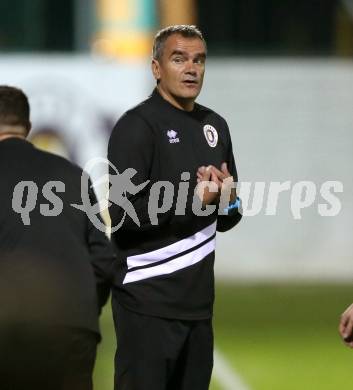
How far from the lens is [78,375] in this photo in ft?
15.0

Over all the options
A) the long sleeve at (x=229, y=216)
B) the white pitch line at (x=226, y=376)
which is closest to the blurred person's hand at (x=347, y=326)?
the long sleeve at (x=229, y=216)

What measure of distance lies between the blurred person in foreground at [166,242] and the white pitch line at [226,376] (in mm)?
2396

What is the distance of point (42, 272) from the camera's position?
14.6 ft

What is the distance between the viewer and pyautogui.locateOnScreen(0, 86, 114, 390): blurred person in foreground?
4441 millimetres

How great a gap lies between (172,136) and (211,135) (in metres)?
0.23

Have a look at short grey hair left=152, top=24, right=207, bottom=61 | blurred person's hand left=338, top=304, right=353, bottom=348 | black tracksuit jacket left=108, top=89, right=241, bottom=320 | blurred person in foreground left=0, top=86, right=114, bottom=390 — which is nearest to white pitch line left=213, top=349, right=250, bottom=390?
black tracksuit jacket left=108, top=89, right=241, bottom=320

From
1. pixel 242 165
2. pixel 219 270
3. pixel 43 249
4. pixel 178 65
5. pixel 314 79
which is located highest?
pixel 178 65

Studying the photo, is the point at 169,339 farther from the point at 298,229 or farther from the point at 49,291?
the point at 298,229

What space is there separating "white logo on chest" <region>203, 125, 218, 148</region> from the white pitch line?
101 inches

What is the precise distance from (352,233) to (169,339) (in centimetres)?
788

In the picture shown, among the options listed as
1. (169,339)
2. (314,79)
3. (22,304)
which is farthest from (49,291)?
(314,79)

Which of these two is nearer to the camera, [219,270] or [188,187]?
[188,187]

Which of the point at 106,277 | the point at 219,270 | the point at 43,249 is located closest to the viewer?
the point at 43,249

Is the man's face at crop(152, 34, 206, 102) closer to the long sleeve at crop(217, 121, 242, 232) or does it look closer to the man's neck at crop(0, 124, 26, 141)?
the long sleeve at crop(217, 121, 242, 232)
